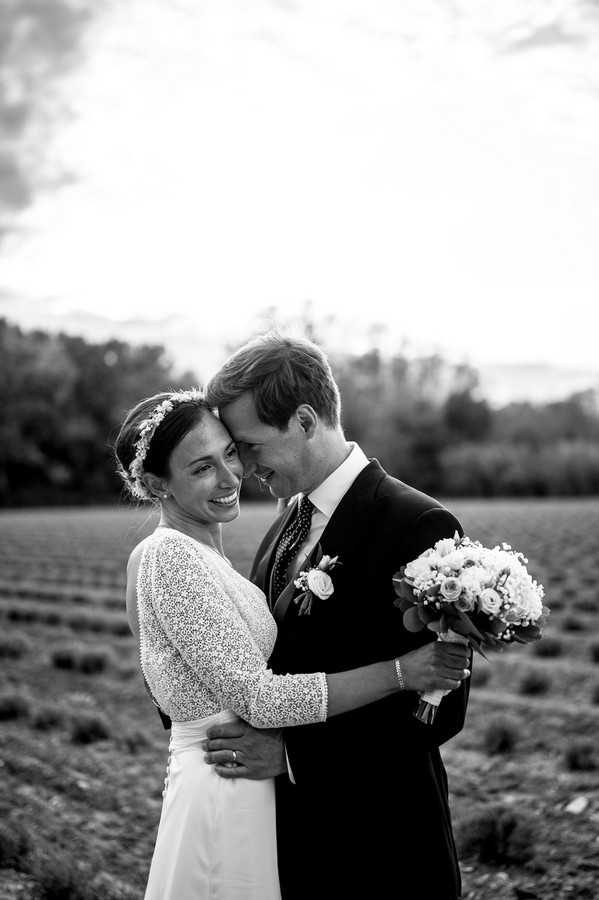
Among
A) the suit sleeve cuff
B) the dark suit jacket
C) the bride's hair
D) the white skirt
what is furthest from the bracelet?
the bride's hair

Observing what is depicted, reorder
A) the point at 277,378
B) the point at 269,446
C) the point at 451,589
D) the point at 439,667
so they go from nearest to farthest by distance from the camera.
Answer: the point at 451,589 → the point at 439,667 → the point at 277,378 → the point at 269,446

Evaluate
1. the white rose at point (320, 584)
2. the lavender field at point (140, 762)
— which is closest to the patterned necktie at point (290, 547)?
the white rose at point (320, 584)

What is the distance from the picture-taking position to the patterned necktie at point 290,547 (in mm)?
3904

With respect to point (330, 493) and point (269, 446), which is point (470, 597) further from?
point (269, 446)

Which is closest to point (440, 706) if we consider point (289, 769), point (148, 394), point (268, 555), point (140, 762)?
point (289, 769)

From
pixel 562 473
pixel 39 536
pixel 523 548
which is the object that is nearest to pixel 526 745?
pixel 523 548

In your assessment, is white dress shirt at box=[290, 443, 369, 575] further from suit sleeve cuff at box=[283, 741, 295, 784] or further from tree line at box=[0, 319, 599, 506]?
tree line at box=[0, 319, 599, 506]

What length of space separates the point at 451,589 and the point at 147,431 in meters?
1.43

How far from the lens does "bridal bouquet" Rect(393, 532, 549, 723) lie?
298cm

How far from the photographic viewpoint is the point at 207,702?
341cm

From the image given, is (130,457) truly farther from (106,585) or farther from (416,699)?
(106,585)

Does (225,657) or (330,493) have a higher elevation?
(330,493)

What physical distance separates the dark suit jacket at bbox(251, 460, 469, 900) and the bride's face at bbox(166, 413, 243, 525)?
591 mm

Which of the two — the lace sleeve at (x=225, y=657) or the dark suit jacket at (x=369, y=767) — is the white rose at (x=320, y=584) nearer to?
the dark suit jacket at (x=369, y=767)
